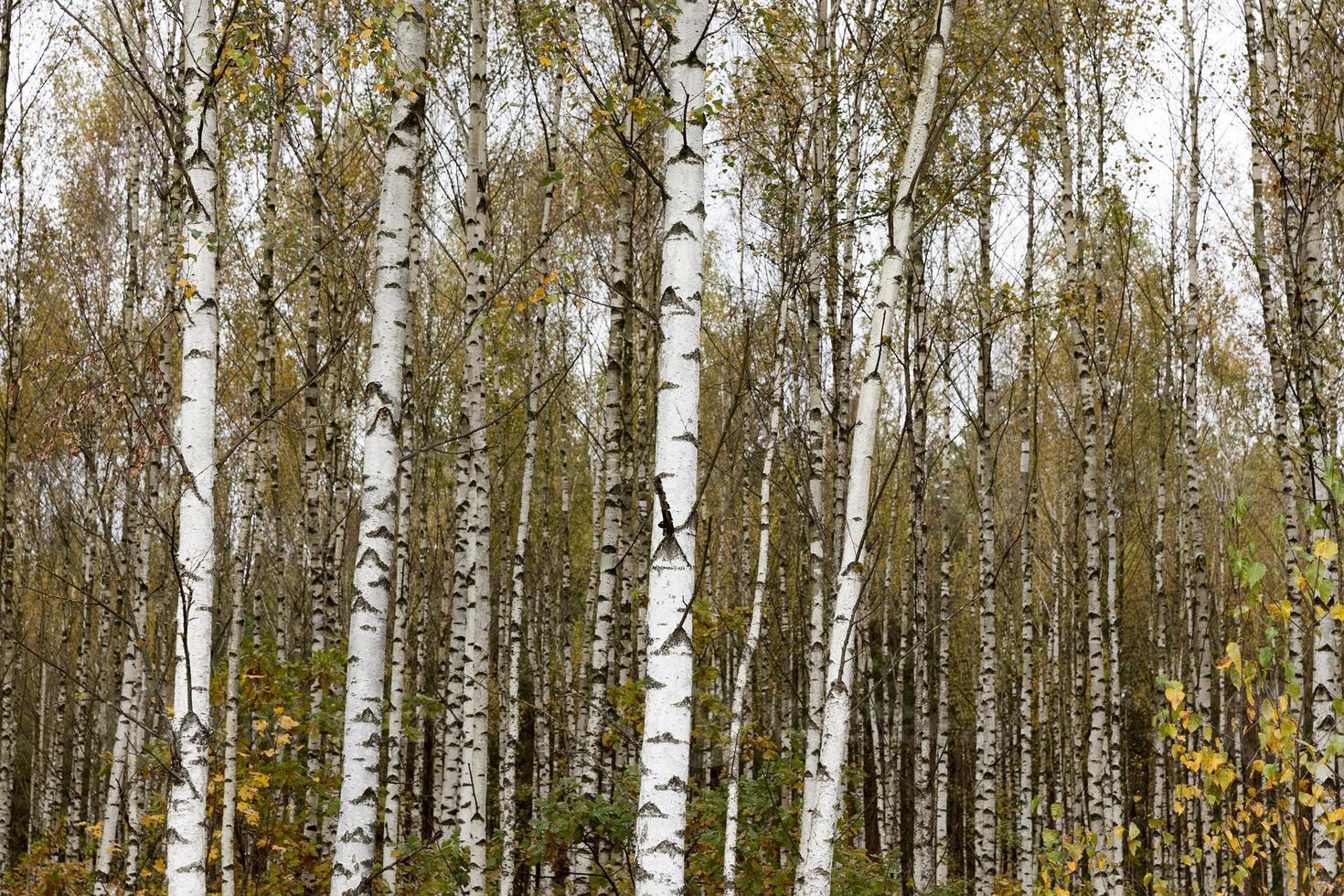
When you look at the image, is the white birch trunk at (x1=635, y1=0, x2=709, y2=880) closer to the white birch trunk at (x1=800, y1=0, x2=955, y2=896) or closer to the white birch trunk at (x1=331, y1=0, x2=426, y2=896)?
the white birch trunk at (x1=800, y1=0, x2=955, y2=896)

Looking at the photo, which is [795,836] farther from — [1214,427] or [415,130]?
[1214,427]

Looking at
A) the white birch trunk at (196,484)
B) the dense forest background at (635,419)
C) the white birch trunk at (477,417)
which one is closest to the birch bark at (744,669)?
the dense forest background at (635,419)

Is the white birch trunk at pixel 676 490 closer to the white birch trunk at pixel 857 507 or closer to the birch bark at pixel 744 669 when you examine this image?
the white birch trunk at pixel 857 507

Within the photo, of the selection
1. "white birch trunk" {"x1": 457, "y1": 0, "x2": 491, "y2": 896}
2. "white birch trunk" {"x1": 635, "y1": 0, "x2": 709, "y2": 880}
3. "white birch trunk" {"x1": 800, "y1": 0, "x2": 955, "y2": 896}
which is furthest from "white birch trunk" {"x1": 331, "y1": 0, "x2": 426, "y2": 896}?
"white birch trunk" {"x1": 457, "y1": 0, "x2": 491, "y2": 896}

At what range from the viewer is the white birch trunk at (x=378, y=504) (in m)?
3.49

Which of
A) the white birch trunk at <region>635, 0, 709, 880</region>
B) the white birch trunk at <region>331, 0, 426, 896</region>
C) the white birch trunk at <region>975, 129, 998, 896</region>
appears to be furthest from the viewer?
the white birch trunk at <region>975, 129, 998, 896</region>

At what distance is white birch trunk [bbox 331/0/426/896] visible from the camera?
3.49 meters

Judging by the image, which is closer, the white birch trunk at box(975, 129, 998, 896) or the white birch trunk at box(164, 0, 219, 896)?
the white birch trunk at box(164, 0, 219, 896)

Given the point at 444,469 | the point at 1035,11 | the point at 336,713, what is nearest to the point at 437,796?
the point at 336,713

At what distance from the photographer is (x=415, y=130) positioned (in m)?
3.85

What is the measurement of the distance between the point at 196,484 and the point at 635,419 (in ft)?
21.5

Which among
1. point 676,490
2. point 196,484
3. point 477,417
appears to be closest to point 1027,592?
point 477,417

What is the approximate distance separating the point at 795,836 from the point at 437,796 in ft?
20.4

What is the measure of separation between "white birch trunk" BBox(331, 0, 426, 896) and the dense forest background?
0.6 inches
